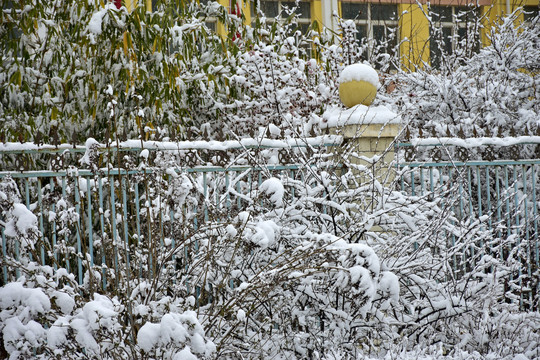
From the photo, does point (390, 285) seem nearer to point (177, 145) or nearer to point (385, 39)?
point (177, 145)

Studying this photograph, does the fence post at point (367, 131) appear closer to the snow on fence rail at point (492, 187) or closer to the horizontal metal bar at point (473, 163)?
the snow on fence rail at point (492, 187)

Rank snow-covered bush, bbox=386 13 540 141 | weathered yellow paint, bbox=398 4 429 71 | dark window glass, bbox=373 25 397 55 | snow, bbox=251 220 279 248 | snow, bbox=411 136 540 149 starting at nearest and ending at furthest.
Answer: snow, bbox=251 220 279 248, snow, bbox=411 136 540 149, snow-covered bush, bbox=386 13 540 141, dark window glass, bbox=373 25 397 55, weathered yellow paint, bbox=398 4 429 71

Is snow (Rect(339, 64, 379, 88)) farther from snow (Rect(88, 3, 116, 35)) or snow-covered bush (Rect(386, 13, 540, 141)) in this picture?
snow (Rect(88, 3, 116, 35))

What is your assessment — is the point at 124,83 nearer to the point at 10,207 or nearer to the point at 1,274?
the point at 1,274

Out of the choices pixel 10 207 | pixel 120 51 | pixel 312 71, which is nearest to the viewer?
pixel 10 207

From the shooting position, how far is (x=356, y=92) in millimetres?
4512

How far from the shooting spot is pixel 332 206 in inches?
152

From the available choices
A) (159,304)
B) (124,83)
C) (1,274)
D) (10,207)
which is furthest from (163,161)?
(124,83)

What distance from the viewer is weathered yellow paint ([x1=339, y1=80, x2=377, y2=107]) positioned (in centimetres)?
449

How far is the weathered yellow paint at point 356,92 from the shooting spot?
4488 millimetres

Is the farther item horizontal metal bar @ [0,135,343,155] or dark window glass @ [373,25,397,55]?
dark window glass @ [373,25,397,55]

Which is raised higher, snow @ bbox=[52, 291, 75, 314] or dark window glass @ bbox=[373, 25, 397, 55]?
dark window glass @ bbox=[373, 25, 397, 55]

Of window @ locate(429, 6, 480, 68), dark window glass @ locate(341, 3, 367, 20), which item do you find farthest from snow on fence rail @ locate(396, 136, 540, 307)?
dark window glass @ locate(341, 3, 367, 20)

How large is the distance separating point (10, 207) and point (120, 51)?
9.08 feet
